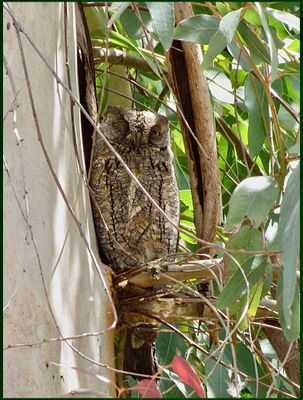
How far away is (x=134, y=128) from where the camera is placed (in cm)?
271

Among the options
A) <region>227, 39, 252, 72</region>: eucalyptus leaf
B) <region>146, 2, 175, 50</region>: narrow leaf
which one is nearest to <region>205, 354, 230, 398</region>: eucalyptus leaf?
<region>227, 39, 252, 72</region>: eucalyptus leaf

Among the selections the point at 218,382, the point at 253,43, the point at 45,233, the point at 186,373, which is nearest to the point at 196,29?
the point at 253,43

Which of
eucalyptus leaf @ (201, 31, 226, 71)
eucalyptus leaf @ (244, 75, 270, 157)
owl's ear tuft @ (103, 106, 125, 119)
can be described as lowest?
eucalyptus leaf @ (244, 75, 270, 157)

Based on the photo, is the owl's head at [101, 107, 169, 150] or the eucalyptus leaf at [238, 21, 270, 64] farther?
the owl's head at [101, 107, 169, 150]

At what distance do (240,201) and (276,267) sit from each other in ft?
0.84

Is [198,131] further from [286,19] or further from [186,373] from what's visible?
[186,373]

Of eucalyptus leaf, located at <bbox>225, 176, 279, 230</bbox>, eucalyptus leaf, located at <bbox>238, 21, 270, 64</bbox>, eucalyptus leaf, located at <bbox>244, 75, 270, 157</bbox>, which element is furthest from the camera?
eucalyptus leaf, located at <bbox>244, 75, 270, 157</bbox>

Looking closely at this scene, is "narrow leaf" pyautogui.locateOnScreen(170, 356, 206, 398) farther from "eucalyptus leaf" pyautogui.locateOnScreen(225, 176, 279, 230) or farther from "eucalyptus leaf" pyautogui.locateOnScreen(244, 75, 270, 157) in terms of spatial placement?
"eucalyptus leaf" pyautogui.locateOnScreen(244, 75, 270, 157)

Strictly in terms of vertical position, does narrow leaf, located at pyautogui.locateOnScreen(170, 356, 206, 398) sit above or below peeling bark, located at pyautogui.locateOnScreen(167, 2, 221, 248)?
below

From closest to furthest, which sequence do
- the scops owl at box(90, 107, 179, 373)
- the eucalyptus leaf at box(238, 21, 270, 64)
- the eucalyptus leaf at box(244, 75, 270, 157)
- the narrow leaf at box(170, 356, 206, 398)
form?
the narrow leaf at box(170, 356, 206, 398), the eucalyptus leaf at box(238, 21, 270, 64), the eucalyptus leaf at box(244, 75, 270, 157), the scops owl at box(90, 107, 179, 373)

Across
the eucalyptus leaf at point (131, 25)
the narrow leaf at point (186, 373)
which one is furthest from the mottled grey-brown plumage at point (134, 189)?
the narrow leaf at point (186, 373)

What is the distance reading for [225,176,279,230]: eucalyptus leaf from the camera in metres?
1.69

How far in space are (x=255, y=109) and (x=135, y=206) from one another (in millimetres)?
605

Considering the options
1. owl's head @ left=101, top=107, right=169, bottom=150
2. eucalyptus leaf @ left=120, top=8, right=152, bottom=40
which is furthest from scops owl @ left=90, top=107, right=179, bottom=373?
eucalyptus leaf @ left=120, top=8, right=152, bottom=40
